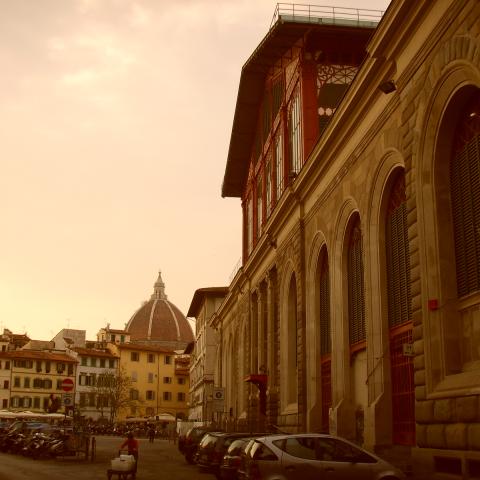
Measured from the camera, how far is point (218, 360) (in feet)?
229

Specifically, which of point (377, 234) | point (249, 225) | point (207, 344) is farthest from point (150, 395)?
point (377, 234)

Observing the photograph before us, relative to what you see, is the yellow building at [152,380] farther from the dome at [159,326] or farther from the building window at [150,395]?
the dome at [159,326]

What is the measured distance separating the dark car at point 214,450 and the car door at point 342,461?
8331mm

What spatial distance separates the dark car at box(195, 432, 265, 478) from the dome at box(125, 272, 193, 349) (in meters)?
157

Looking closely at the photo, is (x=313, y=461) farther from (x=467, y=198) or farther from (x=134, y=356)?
(x=134, y=356)

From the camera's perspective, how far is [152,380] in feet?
452

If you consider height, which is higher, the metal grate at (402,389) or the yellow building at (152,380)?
the yellow building at (152,380)

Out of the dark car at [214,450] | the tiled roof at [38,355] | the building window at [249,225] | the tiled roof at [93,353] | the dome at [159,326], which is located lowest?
the dark car at [214,450]

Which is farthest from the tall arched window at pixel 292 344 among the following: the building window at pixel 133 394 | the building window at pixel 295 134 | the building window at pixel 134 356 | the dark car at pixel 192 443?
the building window at pixel 133 394

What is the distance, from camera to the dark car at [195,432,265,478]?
82.6 ft

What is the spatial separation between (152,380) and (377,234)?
119m

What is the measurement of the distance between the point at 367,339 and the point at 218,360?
158ft

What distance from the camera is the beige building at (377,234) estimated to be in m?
16.7

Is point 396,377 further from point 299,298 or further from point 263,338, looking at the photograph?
point 263,338
